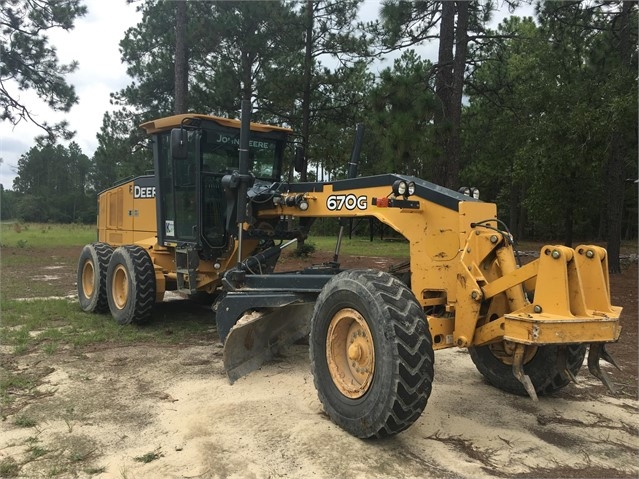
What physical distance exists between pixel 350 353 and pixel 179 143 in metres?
3.81

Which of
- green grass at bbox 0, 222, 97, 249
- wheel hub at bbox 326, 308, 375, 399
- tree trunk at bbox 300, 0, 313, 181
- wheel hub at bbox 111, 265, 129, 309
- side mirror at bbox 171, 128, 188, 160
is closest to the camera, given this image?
wheel hub at bbox 326, 308, 375, 399

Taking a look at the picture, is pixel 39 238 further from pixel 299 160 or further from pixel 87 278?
pixel 299 160

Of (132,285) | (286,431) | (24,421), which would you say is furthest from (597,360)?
(132,285)

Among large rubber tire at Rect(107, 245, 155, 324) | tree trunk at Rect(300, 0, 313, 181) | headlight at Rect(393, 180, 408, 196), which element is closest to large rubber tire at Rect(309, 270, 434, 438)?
headlight at Rect(393, 180, 408, 196)

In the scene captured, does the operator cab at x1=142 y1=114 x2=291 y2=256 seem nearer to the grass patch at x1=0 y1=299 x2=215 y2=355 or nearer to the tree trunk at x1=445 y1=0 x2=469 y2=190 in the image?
the grass patch at x1=0 y1=299 x2=215 y2=355

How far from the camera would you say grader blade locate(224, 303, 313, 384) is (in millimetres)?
5340

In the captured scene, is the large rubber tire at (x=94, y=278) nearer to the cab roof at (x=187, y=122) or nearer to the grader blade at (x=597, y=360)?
the cab roof at (x=187, y=122)

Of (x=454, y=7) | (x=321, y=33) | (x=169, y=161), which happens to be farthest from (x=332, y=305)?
(x=321, y=33)

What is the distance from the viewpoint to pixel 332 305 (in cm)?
429

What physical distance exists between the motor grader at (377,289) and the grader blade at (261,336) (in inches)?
0.6

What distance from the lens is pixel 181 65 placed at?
15.1m

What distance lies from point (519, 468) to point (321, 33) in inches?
627

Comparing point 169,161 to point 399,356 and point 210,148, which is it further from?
point 399,356

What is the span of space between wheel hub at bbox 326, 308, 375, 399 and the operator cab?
3.09 metres
